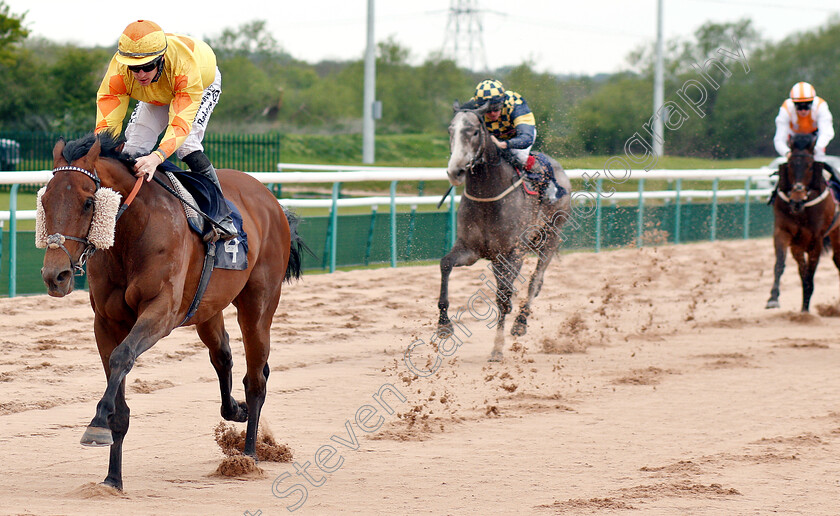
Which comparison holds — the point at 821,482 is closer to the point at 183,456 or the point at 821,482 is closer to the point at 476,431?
the point at 476,431

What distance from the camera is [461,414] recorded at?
5.21 meters

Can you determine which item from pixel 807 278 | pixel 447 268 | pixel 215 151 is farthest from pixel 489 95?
pixel 215 151

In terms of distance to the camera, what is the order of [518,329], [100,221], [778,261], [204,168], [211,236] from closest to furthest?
[100,221]
[211,236]
[204,168]
[518,329]
[778,261]

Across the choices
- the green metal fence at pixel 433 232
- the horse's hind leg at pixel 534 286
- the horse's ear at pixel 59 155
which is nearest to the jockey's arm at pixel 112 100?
the horse's ear at pixel 59 155

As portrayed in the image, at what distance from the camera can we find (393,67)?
1340 inches

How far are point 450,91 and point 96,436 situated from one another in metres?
26.1

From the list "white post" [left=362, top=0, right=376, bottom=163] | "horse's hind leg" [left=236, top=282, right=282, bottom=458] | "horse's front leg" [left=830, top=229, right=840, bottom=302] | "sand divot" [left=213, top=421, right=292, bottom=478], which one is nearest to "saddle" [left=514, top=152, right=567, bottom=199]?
"horse's front leg" [left=830, top=229, right=840, bottom=302]

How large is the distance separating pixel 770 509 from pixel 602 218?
9565 mm

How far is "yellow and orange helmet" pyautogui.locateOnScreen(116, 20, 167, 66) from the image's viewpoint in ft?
12.0

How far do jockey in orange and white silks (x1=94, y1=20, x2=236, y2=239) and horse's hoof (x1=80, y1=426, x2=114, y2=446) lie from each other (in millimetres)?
954

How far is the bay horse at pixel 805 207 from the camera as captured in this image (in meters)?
8.53

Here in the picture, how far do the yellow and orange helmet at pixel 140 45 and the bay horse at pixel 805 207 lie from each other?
6.32m

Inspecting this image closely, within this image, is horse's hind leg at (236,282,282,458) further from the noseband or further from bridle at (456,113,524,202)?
bridle at (456,113,524,202)

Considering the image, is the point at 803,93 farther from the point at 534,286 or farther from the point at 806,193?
the point at 534,286
